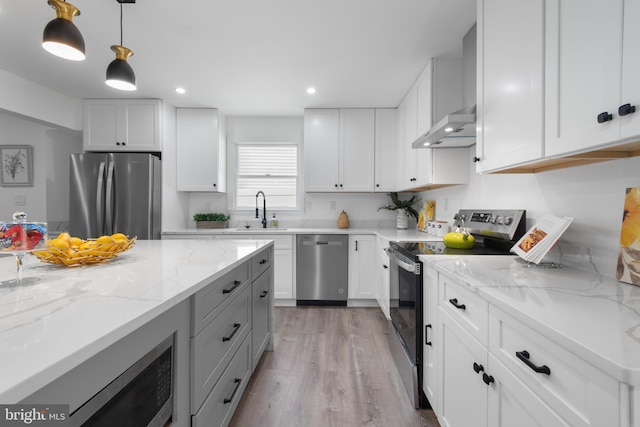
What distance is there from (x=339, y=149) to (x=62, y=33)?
270 cm

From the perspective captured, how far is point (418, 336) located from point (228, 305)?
110cm

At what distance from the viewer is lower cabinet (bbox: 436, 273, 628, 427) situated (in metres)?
0.59

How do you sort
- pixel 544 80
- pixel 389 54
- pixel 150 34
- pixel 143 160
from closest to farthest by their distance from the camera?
pixel 544 80, pixel 150 34, pixel 389 54, pixel 143 160

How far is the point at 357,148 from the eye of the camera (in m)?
3.58

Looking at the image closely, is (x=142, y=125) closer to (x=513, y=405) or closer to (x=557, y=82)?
(x=557, y=82)

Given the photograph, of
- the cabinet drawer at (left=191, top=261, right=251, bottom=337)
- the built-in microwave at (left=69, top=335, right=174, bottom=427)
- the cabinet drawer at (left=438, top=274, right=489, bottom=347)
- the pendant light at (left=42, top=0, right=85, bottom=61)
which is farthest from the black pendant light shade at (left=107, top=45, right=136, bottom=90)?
the cabinet drawer at (left=438, top=274, right=489, bottom=347)

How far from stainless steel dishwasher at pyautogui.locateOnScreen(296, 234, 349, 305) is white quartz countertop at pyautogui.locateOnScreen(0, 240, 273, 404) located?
2.03 metres

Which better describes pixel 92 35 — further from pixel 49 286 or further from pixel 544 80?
pixel 544 80

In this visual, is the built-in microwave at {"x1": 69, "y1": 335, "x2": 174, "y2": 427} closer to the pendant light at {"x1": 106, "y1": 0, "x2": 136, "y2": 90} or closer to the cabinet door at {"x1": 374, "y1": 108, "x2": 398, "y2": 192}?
the pendant light at {"x1": 106, "y1": 0, "x2": 136, "y2": 90}

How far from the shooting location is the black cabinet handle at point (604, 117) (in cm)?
82

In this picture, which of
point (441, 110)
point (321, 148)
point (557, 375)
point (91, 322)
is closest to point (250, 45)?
point (321, 148)

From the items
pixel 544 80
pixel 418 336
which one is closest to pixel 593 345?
pixel 544 80

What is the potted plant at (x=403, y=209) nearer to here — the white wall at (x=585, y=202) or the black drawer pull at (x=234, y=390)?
the white wall at (x=585, y=202)

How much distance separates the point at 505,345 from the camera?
883mm
